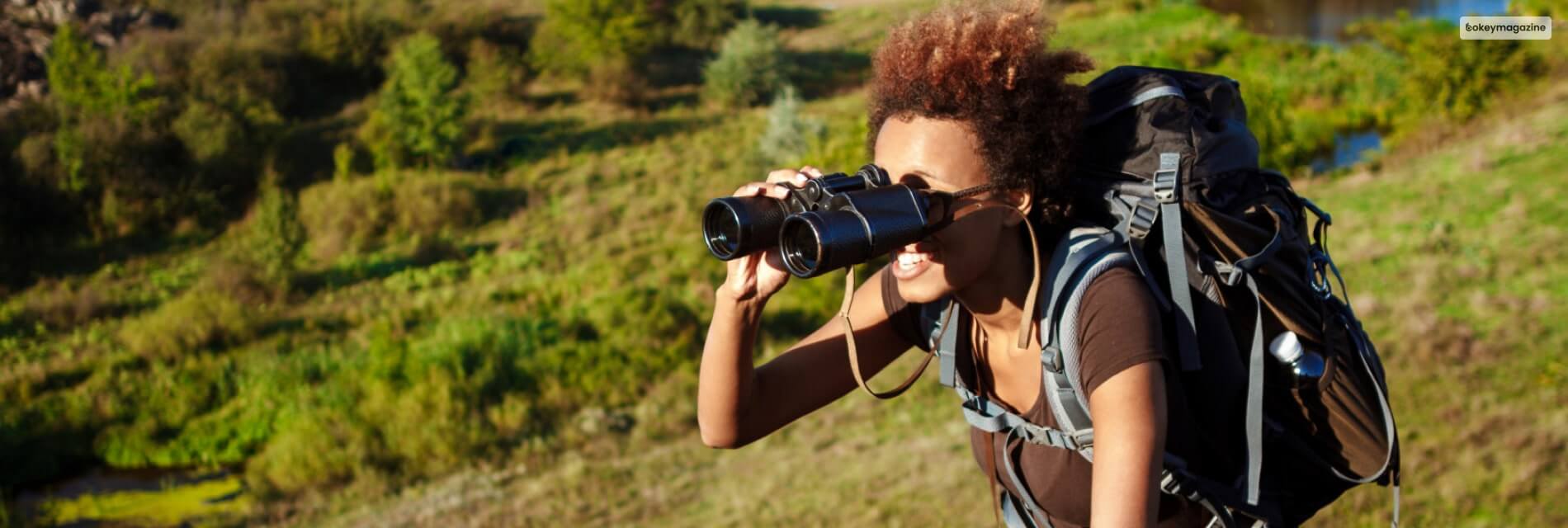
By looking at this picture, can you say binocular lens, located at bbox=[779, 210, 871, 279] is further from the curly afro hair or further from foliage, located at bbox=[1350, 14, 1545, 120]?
foliage, located at bbox=[1350, 14, 1545, 120]

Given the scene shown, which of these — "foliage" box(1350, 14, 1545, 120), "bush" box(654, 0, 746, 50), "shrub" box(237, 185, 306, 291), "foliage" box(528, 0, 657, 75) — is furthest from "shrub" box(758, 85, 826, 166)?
"bush" box(654, 0, 746, 50)

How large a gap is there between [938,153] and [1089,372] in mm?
430

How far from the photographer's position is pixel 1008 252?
1.95 m

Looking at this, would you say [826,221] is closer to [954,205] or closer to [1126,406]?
Result: [954,205]

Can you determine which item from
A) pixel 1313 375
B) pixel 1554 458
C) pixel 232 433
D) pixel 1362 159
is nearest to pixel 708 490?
pixel 1554 458

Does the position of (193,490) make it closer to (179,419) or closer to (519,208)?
(179,419)

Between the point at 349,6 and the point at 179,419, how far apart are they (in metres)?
24.4

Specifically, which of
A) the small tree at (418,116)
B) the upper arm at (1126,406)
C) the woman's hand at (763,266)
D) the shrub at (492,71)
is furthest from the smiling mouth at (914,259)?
the shrub at (492,71)

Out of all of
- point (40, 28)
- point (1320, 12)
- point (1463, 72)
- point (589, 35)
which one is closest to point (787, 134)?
point (589, 35)

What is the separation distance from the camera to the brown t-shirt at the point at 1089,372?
5.47 feet

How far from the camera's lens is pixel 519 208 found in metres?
23.6

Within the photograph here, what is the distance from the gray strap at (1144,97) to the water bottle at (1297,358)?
0.45m

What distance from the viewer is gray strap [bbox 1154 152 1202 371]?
1.78 meters

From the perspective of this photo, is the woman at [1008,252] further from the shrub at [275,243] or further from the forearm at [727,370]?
the shrub at [275,243]
